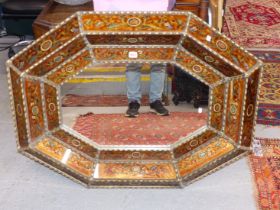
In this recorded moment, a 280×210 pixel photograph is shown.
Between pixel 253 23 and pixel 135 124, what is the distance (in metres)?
3.73

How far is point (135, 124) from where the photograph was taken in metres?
2.56

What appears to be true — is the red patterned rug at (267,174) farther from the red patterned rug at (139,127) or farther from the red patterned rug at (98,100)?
the red patterned rug at (98,100)

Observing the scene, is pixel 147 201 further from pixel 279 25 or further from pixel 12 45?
pixel 279 25

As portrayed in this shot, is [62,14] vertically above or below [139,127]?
above

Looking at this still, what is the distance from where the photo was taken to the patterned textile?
16.3 ft

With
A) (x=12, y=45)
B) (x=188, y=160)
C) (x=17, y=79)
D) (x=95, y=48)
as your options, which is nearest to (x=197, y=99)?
(x=188, y=160)

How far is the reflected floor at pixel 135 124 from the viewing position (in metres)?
2.44

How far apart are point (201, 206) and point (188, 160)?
0.26 metres

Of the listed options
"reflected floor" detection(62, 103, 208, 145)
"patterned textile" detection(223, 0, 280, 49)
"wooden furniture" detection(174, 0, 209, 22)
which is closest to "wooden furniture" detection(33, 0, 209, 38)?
"wooden furniture" detection(174, 0, 209, 22)

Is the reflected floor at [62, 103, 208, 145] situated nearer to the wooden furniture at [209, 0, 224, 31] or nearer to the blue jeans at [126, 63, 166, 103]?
the blue jeans at [126, 63, 166, 103]

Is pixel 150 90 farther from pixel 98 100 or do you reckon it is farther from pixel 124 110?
pixel 98 100

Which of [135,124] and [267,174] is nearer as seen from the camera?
[267,174]

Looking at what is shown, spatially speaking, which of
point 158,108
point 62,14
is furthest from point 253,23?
point 158,108

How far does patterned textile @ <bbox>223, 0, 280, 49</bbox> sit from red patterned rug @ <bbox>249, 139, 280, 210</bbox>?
227 cm
